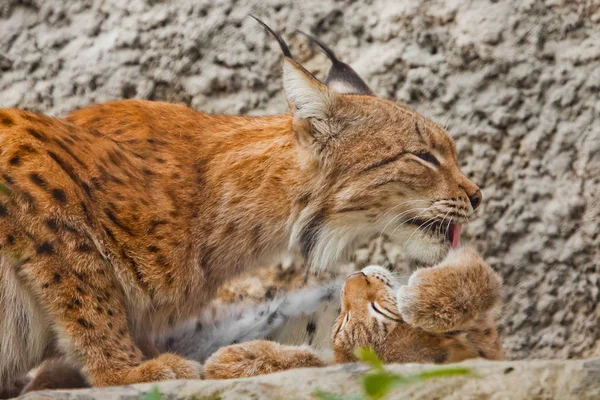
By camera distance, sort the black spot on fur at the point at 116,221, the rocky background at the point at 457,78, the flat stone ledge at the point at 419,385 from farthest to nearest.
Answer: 1. the rocky background at the point at 457,78
2. the black spot on fur at the point at 116,221
3. the flat stone ledge at the point at 419,385

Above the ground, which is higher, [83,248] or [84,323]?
[83,248]

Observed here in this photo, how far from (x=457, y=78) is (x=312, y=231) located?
149cm

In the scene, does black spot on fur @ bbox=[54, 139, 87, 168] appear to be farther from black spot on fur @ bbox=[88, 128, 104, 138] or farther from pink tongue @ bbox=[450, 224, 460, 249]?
pink tongue @ bbox=[450, 224, 460, 249]

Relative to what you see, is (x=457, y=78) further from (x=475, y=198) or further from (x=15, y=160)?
(x=15, y=160)

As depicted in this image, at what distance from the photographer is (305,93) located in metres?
4.61

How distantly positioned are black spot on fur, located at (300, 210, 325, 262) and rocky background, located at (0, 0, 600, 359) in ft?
2.38

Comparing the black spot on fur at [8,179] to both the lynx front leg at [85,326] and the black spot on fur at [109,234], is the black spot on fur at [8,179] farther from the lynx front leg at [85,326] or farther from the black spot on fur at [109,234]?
the black spot on fur at [109,234]

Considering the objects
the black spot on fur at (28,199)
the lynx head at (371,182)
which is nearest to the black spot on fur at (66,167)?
the black spot on fur at (28,199)

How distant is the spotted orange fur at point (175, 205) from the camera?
3.99 metres

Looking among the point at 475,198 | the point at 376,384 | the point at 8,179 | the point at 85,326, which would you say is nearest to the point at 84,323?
the point at 85,326

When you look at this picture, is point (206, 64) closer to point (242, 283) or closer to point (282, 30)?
point (282, 30)

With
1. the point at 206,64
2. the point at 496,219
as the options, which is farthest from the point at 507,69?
the point at 206,64

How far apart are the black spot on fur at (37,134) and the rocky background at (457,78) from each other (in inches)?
63.6

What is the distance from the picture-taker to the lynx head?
472 cm
